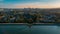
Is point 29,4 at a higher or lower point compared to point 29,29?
higher

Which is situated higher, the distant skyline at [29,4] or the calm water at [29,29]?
the distant skyline at [29,4]

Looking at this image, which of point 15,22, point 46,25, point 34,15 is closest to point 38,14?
point 34,15

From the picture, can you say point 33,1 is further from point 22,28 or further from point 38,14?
point 22,28

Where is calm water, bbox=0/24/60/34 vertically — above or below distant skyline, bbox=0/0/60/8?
below
